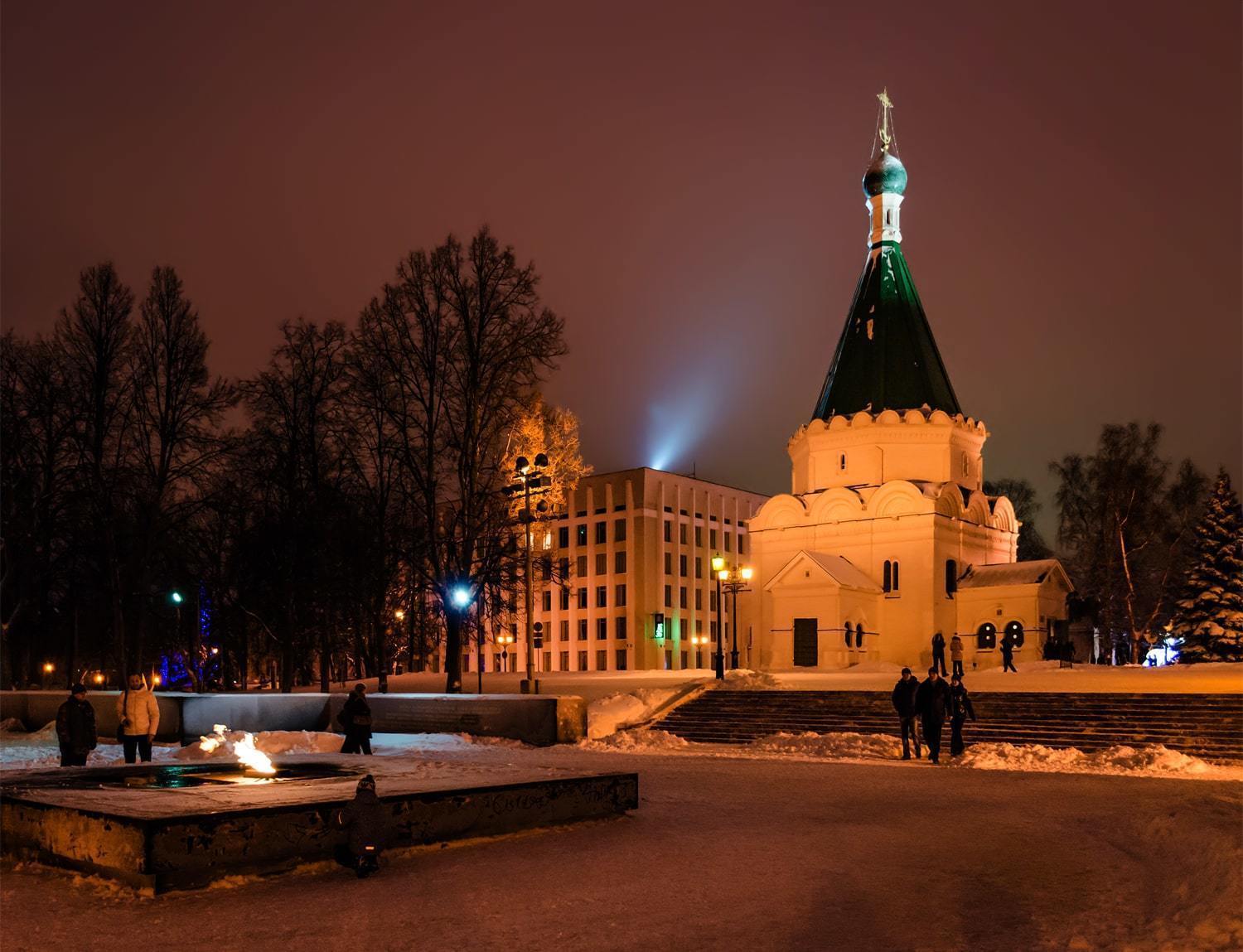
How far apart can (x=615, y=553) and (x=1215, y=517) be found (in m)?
36.9

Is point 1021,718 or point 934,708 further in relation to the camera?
point 1021,718

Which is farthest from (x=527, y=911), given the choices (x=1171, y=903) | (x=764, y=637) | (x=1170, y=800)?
(x=764, y=637)

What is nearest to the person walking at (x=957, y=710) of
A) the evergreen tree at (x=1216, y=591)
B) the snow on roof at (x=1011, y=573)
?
the snow on roof at (x=1011, y=573)

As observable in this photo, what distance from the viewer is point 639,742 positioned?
23.0m

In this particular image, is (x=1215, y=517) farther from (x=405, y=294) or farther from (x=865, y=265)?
(x=405, y=294)

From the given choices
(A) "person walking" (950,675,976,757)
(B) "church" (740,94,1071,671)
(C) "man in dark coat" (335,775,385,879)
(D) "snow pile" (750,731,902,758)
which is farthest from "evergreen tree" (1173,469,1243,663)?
(C) "man in dark coat" (335,775,385,879)

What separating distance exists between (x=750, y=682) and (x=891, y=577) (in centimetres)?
1789

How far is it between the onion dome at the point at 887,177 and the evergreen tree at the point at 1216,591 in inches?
759

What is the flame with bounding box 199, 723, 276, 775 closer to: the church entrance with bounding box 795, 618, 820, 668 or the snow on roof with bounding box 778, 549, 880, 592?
the church entrance with bounding box 795, 618, 820, 668

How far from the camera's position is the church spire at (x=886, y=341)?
49.7 metres

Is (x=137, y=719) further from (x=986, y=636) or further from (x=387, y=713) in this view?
(x=986, y=636)

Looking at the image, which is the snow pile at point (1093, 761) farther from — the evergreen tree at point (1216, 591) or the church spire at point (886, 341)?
the church spire at point (886, 341)

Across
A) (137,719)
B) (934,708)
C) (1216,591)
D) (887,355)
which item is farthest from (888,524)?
(137,719)

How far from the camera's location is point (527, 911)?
7.97 metres
